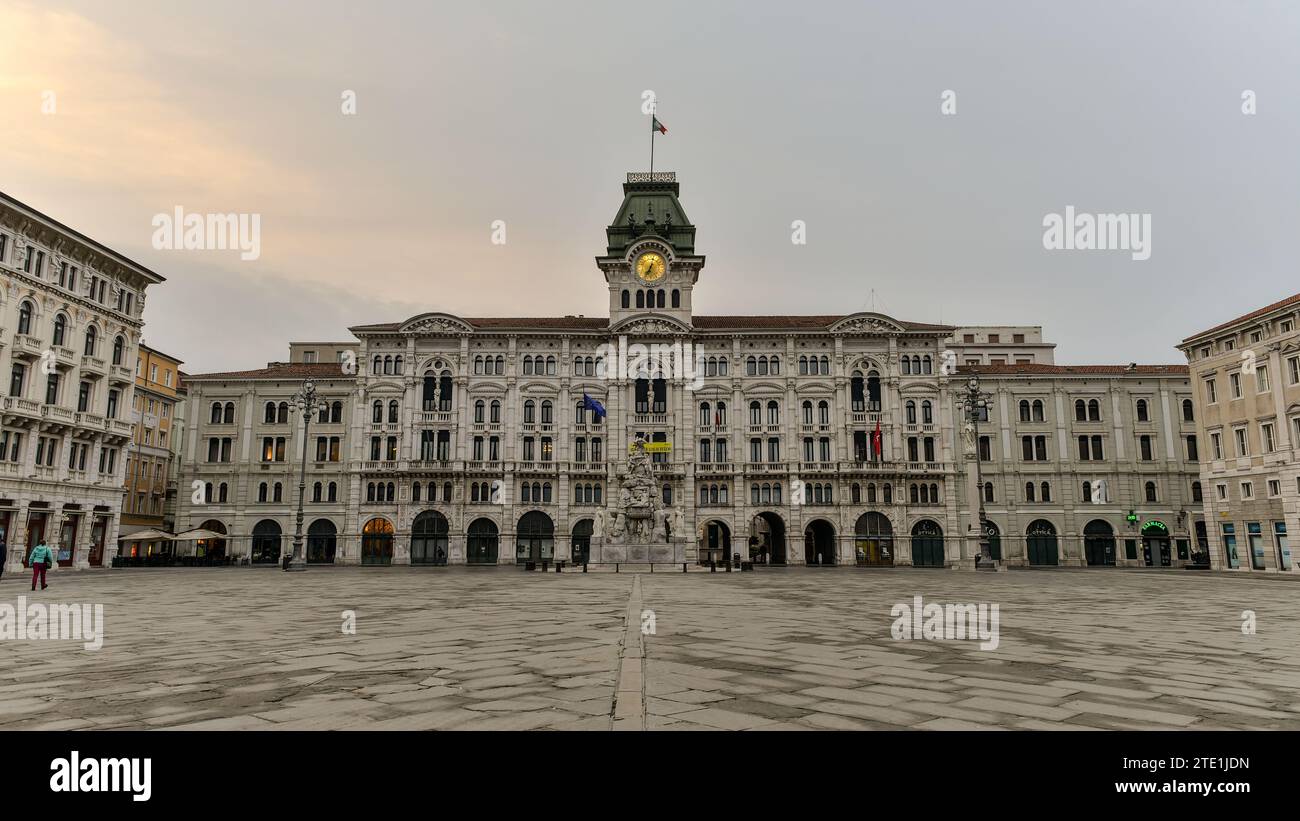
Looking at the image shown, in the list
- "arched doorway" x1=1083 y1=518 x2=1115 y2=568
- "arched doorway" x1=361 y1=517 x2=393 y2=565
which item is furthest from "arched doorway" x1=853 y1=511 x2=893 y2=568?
"arched doorway" x1=361 y1=517 x2=393 y2=565

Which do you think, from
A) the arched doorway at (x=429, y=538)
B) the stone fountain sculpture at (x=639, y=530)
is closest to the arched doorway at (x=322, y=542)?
the arched doorway at (x=429, y=538)

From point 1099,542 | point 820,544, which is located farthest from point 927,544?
point 1099,542

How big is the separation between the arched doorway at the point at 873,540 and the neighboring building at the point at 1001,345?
20.3m

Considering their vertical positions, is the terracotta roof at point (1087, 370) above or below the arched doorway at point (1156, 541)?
above

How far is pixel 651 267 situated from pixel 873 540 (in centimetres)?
2538

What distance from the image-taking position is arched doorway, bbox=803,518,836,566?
54719mm

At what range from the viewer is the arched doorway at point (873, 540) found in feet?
176

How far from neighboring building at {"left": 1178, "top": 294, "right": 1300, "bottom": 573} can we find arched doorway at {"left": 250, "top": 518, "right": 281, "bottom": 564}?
6083 centimetres

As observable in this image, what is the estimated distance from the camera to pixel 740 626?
41.2ft

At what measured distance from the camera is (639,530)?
137 feet

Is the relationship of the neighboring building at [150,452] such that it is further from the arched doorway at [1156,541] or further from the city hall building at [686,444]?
the arched doorway at [1156,541]

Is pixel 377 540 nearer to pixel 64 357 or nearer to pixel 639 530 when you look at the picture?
pixel 64 357

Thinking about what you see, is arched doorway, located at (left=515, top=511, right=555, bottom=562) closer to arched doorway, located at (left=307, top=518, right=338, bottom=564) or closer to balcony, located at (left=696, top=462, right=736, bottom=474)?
balcony, located at (left=696, top=462, right=736, bottom=474)
